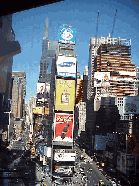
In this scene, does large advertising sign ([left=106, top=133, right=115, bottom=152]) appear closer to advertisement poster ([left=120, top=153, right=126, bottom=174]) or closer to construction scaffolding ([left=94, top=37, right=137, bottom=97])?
advertisement poster ([left=120, top=153, right=126, bottom=174])

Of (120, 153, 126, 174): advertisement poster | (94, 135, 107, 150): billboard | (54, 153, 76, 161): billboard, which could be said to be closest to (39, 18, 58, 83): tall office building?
(94, 135, 107, 150): billboard

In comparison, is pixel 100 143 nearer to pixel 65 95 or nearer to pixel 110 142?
pixel 110 142

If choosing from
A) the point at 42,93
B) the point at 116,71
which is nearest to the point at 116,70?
the point at 116,71

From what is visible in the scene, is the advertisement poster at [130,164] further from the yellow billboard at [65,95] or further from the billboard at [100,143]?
the billboard at [100,143]

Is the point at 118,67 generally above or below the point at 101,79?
above

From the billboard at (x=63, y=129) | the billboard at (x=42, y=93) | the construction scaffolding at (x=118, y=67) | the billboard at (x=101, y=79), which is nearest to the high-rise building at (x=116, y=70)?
the construction scaffolding at (x=118, y=67)

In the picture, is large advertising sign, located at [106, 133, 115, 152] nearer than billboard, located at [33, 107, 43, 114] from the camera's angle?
Yes
